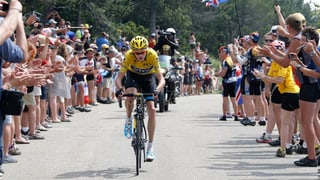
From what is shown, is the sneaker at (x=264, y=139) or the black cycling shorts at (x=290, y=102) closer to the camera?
the black cycling shorts at (x=290, y=102)

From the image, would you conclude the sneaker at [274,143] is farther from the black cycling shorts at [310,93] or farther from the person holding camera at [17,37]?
the person holding camera at [17,37]

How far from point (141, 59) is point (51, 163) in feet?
7.05

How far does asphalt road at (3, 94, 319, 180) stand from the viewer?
34.4 feet

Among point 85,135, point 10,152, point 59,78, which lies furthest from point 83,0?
point 10,152

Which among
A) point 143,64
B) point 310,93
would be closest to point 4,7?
point 143,64

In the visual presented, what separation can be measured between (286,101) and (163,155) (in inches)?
87.8

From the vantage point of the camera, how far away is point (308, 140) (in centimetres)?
1090

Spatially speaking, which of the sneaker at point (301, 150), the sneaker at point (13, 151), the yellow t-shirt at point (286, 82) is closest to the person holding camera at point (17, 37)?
the sneaker at point (13, 151)

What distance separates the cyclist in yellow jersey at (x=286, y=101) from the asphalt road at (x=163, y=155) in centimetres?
23

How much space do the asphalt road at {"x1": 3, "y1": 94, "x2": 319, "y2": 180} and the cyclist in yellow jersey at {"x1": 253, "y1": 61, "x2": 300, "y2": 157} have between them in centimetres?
23

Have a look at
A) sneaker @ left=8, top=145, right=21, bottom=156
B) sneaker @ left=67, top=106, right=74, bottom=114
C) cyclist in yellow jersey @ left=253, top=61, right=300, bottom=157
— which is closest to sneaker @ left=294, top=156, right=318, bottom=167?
cyclist in yellow jersey @ left=253, top=61, right=300, bottom=157

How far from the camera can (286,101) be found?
12211 millimetres

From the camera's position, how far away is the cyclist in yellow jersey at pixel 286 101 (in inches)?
472

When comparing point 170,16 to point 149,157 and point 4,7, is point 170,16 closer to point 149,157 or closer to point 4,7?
point 149,157
